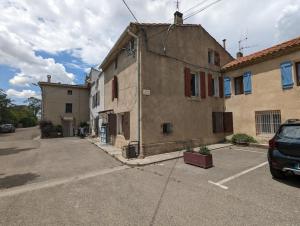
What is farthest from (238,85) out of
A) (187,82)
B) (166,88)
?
(166,88)

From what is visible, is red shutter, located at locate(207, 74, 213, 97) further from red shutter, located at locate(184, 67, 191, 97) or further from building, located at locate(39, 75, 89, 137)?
building, located at locate(39, 75, 89, 137)

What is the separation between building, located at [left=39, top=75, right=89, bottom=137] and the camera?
2323 centimetres

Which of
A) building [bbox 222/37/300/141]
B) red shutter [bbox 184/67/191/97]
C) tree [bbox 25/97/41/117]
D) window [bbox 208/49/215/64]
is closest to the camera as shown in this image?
building [bbox 222/37/300/141]

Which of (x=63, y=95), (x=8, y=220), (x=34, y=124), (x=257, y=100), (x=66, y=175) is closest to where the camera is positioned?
(x=8, y=220)

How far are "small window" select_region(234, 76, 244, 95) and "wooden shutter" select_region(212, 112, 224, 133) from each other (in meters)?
1.89

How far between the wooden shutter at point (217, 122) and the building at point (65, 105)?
17933 millimetres

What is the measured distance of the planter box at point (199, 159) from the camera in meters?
7.24

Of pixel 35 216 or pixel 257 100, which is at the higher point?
pixel 257 100

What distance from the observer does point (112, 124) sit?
13742 mm

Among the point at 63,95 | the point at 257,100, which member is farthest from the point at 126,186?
the point at 63,95

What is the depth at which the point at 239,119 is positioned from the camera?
12977 mm

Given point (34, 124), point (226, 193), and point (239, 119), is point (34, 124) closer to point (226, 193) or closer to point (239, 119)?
point (239, 119)

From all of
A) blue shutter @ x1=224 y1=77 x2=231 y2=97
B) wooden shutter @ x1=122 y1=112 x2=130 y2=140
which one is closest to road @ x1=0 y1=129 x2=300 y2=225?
wooden shutter @ x1=122 y1=112 x2=130 y2=140

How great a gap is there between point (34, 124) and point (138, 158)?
58.5 meters
